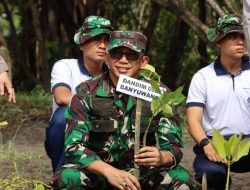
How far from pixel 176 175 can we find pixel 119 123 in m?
0.38

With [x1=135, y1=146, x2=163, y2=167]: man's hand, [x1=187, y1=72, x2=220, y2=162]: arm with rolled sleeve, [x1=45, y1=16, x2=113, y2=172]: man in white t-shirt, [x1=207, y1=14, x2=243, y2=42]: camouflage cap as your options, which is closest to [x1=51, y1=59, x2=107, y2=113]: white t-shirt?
[x1=45, y1=16, x2=113, y2=172]: man in white t-shirt

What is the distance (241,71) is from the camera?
180 inches

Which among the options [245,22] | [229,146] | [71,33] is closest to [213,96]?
[245,22]

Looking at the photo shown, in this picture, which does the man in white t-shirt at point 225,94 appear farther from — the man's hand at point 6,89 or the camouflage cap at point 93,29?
the man's hand at point 6,89

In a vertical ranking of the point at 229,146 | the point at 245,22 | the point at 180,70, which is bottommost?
the point at 180,70

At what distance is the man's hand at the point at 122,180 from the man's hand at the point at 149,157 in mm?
83

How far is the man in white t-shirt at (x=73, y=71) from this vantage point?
4.68 m

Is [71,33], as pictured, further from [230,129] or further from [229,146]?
[229,146]

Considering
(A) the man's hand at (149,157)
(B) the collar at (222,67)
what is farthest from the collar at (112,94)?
(B) the collar at (222,67)

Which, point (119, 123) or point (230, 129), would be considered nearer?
point (119, 123)

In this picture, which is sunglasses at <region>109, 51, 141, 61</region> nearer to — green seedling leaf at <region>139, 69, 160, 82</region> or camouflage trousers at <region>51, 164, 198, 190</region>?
green seedling leaf at <region>139, 69, 160, 82</region>

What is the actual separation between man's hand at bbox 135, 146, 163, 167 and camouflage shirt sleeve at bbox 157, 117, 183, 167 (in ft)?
0.64

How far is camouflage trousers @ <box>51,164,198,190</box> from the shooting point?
12.5ft

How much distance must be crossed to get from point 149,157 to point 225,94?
1.08 metres
